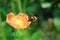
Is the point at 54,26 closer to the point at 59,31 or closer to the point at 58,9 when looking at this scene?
the point at 59,31

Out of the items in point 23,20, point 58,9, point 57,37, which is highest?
point 23,20

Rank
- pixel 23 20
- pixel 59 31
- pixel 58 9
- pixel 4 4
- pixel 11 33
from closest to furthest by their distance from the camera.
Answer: pixel 23 20 < pixel 11 33 < pixel 4 4 < pixel 59 31 < pixel 58 9

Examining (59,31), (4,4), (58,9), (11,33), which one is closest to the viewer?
(11,33)

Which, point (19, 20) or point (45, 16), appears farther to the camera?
point (45, 16)

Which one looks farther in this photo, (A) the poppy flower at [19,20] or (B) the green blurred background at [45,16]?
(B) the green blurred background at [45,16]

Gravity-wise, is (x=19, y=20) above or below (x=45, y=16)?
above

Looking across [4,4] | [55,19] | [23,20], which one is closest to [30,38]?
[23,20]

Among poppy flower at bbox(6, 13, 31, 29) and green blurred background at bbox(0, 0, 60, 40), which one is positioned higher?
poppy flower at bbox(6, 13, 31, 29)

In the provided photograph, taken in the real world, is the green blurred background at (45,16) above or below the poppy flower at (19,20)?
below

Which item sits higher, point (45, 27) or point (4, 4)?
point (4, 4)

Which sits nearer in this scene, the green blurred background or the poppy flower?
the poppy flower

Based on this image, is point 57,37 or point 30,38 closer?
point 30,38
